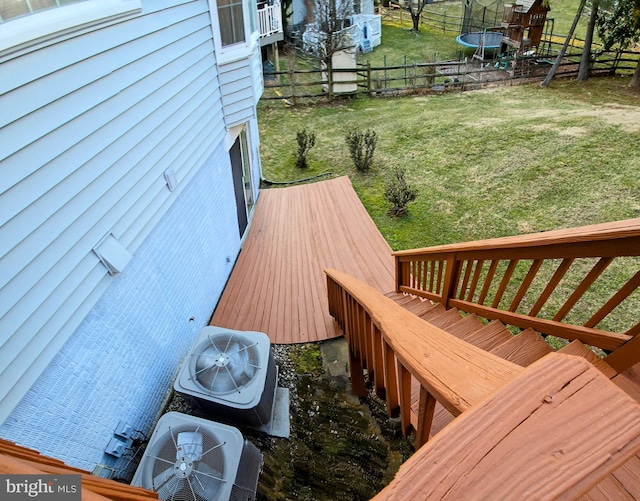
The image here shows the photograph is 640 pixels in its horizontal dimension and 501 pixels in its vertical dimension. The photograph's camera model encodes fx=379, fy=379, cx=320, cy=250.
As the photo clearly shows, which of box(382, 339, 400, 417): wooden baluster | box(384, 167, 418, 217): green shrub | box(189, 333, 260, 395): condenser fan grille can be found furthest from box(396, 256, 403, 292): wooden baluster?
box(384, 167, 418, 217): green shrub

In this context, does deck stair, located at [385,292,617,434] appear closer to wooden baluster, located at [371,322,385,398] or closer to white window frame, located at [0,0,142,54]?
wooden baluster, located at [371,322,385,398]

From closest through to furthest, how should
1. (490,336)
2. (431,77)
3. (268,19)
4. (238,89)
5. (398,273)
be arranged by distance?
(490,336) < (398,273) < (238,89) < (268,19) < (431,77)

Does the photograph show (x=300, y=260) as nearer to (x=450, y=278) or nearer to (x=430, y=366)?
(x=450, y=278)

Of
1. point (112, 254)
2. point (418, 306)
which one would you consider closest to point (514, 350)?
point (418, 306)

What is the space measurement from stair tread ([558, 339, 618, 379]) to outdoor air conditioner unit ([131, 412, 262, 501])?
217cm

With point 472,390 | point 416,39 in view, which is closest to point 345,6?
point 416,39

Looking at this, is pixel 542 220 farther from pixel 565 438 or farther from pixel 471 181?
pixel 565 438

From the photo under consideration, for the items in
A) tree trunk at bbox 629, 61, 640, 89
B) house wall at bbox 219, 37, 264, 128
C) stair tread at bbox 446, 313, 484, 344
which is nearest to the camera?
stair tread at bbox 446, 313, 484, 344

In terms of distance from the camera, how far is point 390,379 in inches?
70.4

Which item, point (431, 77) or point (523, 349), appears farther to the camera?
point (431, 77)

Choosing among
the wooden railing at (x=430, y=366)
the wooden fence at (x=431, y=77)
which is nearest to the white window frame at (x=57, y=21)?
the wooden railing at (x=430, y=366)

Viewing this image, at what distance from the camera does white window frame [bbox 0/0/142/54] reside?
202cm

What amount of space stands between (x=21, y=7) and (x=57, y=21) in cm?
17

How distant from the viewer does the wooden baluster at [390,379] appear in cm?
168
